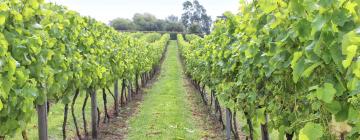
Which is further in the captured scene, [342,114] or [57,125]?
[57,125]

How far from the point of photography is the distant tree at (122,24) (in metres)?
90.4

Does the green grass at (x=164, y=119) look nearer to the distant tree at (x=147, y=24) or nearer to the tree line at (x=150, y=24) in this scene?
the tree line at (x=150, y=24)

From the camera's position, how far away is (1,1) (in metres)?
4.23

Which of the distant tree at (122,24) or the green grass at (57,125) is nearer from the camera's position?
the green grass at (57,125)

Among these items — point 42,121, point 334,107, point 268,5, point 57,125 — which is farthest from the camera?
point 57,125

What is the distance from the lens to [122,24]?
300 feet

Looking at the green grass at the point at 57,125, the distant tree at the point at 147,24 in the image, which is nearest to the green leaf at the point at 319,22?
the green grass at the point at 57,125

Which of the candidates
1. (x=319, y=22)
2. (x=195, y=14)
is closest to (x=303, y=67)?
(x=319, y=22)

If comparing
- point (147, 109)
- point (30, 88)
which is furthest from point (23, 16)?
point (147, 109)

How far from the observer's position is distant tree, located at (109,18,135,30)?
90438 mm

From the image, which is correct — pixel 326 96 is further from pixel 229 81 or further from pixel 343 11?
pixel 229 81

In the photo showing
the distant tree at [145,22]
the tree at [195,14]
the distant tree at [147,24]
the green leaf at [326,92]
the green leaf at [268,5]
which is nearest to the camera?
the green leaf at [326,92]

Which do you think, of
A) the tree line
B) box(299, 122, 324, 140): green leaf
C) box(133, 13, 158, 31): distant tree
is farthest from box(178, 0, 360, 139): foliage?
box(133, 13, 158, 31): distant tree

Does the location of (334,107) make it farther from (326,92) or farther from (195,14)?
(195,14)
